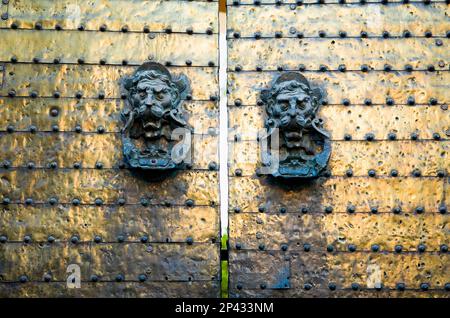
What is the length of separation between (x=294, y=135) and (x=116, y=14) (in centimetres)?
117

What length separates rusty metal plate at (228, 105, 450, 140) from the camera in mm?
4848

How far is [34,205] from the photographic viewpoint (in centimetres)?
473

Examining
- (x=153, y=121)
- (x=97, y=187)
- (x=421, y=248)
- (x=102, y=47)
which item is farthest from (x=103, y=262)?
(x=421, y=248)

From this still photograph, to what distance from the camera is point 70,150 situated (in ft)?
15.7

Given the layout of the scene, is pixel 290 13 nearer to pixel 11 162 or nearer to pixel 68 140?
pixel 68 140

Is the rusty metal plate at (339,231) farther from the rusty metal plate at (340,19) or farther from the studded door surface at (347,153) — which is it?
the rusty metal plate at (340,19)

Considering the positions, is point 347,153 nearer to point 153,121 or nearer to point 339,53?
point 339,53

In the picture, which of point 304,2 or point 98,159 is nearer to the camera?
point 98,159

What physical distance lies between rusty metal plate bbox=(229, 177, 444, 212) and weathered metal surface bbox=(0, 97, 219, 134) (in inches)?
14.7

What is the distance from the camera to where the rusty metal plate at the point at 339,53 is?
4.95m

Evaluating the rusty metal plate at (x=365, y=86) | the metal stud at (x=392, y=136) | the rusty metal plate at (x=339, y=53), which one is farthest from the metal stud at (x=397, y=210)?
the rusty metal plate at (x=339, y=53)

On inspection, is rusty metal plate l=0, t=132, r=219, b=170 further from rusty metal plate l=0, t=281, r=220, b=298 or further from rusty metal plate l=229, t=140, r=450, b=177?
rusty metal plate l=0, t=281, r=220, b=298

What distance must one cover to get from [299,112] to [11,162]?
149 cm
